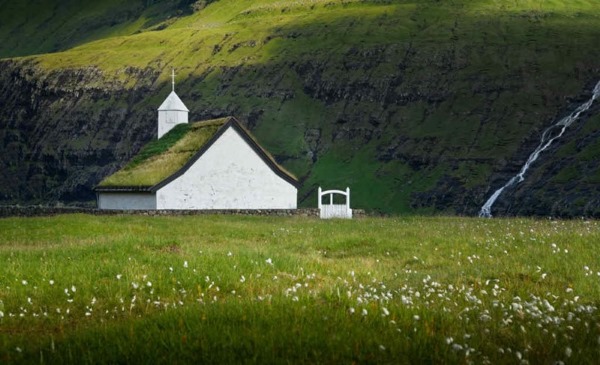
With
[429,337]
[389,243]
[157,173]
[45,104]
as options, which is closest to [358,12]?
[45,104]

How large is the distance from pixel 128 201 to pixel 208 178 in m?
6.12

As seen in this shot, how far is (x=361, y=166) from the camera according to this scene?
134 metres

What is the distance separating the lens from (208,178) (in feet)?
165

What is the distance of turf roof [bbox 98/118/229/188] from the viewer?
165 ft

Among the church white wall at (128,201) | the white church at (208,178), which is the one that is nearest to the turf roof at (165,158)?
the white church at (208,178)

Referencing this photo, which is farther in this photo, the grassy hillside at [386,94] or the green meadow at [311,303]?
the grassy hillside at [386,94]

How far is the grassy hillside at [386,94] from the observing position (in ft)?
393

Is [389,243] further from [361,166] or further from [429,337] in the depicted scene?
[361,166]

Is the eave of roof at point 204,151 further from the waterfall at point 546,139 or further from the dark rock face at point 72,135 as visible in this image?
the dark rock face at point 72,135

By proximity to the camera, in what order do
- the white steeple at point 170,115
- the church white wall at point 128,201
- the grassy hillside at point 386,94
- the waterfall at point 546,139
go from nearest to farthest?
the church white wall at point 128,201, the white steeple at point 170,115, the waterfall at point 546,139, the grassy hillside at point 386,94

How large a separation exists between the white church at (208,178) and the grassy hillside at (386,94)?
5238 cm

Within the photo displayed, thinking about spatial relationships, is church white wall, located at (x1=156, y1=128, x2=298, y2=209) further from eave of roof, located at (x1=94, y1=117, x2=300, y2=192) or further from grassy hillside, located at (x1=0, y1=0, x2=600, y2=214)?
grassy hillside, located at (x1=0, y1=0, x2=600, y2=214)

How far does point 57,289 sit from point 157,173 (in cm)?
3897

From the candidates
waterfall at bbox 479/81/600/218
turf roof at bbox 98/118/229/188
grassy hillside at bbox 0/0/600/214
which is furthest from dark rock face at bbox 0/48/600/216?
turf roof at bbox 98/118/229/188
